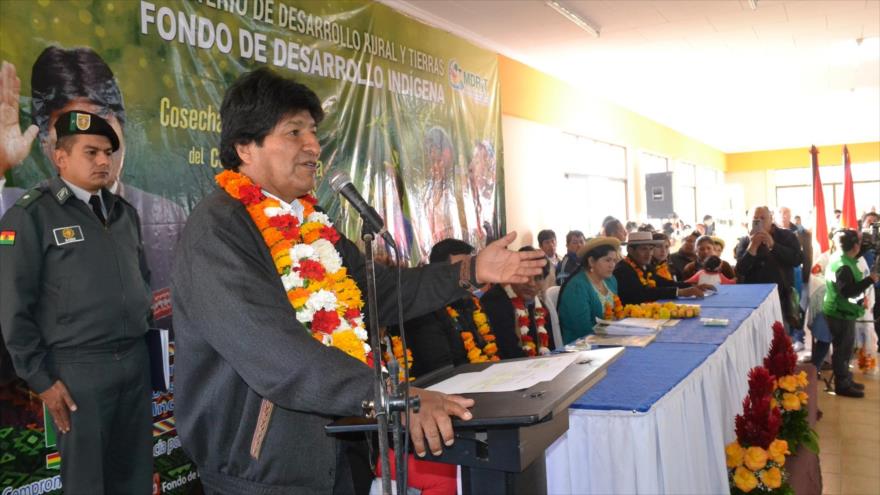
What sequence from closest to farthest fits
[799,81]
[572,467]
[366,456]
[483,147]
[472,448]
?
1. [472,448]
2. [366,456]
3. [572,467]
4. [483,147]
5. [799,81]

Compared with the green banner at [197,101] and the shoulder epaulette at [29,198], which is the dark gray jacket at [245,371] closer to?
the shoulder epaulette at [29,198]

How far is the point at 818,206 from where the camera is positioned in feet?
31.4

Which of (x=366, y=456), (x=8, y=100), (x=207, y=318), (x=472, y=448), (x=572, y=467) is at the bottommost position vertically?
(x=572, y=467)

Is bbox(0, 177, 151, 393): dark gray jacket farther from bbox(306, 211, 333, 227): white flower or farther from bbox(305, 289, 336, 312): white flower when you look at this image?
bbox(305, 289, 336, 312): white flower

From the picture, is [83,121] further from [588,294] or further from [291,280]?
[588,294]

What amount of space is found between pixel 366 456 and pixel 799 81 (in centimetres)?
1039

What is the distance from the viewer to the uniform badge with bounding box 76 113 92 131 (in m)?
2.72

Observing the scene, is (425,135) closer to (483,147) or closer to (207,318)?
(483,147)

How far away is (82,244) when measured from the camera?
2.64m

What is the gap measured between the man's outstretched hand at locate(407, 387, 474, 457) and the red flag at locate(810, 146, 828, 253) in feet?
30.9

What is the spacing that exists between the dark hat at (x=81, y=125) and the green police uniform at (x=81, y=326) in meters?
0.20

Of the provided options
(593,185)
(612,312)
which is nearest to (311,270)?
(612,312)

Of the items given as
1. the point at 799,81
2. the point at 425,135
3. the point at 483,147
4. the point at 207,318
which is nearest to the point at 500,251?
the point at 207,318

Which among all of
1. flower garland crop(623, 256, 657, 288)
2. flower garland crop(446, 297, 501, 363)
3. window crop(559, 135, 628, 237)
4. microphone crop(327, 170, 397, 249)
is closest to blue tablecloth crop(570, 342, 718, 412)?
flower garland crop(446, 297, 501, 363)
